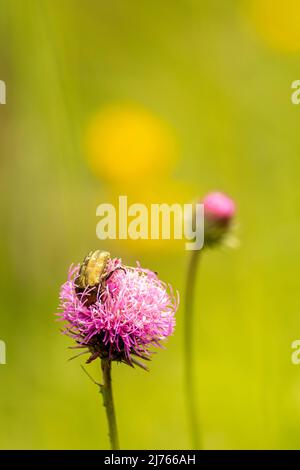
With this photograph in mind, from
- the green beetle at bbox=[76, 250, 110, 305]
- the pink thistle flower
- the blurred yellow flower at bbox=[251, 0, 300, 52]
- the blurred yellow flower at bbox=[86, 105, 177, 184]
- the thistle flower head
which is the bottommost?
the pink thistle flower

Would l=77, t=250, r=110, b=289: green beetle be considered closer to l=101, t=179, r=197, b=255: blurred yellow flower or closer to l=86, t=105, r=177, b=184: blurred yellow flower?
l=101, t=179, r=197, b=255: blurred yellow flower

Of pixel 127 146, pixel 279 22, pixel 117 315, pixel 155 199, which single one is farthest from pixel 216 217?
pixel 279 22

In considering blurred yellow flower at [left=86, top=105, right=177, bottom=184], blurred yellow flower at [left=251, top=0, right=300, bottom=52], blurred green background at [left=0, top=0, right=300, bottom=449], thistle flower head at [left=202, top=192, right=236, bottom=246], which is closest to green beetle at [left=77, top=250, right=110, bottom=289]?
thistle flower head at [left=202, top=192, right=236, bottom=246]

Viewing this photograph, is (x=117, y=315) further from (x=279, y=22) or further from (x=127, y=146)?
(x=279, y=22)
